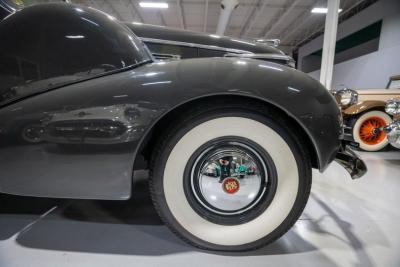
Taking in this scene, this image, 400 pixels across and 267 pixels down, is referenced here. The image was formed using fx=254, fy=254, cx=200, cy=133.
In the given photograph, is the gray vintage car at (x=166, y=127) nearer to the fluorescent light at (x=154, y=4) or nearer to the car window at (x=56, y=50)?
the car window at (x=56, y=50)

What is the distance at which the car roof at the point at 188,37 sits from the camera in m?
1.63

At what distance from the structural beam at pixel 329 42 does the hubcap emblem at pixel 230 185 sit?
6457mm

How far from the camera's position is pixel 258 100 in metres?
1.03

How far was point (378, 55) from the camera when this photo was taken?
312 inches

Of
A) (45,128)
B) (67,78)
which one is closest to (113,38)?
(67,78)

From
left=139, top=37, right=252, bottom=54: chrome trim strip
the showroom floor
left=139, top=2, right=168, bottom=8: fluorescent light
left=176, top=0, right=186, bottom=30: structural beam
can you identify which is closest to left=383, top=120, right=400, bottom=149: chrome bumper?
the showroom floor

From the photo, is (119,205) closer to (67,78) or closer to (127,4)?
(67,78)

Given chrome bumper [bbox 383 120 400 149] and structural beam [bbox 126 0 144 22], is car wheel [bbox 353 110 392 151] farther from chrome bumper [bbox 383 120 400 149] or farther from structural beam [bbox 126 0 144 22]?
structural beam [bbox 126 0 144 22]

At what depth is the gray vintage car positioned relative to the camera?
97 centimetres

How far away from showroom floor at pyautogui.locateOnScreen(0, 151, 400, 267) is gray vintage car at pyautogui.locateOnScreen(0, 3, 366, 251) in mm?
97

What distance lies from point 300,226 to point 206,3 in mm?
9108

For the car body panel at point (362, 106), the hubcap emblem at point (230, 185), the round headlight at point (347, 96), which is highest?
the round headlight at point (347, 96)

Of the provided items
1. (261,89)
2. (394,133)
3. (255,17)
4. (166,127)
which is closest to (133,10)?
(255,17)

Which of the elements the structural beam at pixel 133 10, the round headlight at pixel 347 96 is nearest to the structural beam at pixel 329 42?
the round headlight at pixel 347 96
